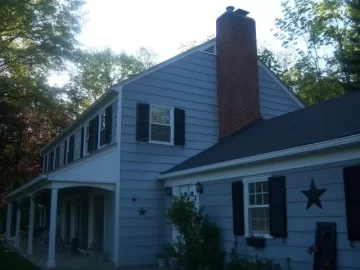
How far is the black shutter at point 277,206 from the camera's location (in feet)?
28.5

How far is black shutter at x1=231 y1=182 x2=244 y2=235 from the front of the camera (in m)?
9.95

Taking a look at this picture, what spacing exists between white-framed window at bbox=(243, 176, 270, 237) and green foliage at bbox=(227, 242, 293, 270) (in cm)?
56

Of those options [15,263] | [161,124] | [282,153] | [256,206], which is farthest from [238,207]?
[15,263]

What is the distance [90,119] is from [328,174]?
10.7 m

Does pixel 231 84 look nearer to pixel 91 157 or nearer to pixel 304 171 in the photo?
pixel 91 157

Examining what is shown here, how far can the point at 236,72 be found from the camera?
1484 cm

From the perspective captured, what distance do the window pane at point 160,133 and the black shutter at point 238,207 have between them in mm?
4091

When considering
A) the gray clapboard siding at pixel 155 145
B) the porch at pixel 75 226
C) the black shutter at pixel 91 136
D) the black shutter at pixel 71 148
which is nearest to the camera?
the porch at pixel 75 226

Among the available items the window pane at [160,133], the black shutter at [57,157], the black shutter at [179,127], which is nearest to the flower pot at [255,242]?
the black shutter at [179,127]

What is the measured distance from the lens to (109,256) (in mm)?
13133

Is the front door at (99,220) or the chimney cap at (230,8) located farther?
the chimney cap at (230,8)

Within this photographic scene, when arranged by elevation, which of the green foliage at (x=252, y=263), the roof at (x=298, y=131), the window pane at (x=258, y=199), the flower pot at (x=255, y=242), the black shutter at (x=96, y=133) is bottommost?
the green foliage at (x=252, y=263)

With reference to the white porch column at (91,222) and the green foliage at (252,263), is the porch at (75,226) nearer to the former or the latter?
the white porch column at (91,222)

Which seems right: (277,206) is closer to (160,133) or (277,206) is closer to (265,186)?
(265,186)
